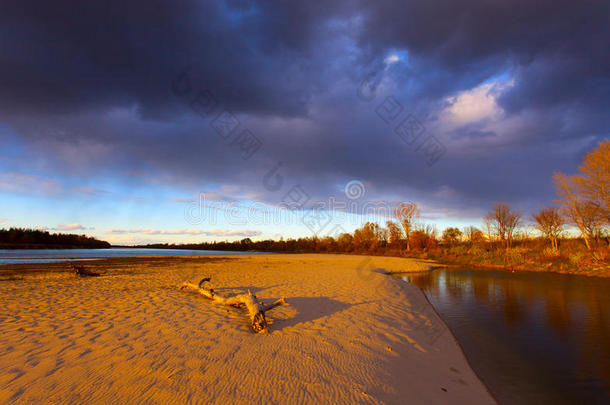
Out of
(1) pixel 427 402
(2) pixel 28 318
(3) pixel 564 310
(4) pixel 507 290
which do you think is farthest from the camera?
(4) pixel 507 290

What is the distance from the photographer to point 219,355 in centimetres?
514

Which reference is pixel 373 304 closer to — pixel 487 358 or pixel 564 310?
pixel 487 358

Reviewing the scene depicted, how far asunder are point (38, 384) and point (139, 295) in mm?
7717

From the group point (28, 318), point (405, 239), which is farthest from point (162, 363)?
point (405, 239)

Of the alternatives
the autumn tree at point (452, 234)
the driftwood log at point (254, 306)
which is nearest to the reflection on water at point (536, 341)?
the driftwood log at point (254, 306)

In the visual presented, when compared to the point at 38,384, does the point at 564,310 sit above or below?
below

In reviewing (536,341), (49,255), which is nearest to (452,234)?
(536,341)

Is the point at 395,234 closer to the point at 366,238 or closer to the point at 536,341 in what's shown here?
the point at 366,238

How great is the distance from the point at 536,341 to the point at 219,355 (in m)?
9.48

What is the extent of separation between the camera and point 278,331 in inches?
266

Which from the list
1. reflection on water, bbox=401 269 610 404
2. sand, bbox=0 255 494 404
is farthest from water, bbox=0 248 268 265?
reflection on water, bbox=401 269 610 404

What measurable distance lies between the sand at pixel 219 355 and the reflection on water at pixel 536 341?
76cm

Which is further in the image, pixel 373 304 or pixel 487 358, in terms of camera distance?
pixel 373 304

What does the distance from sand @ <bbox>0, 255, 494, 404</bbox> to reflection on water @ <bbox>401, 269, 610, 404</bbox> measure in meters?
0.76
